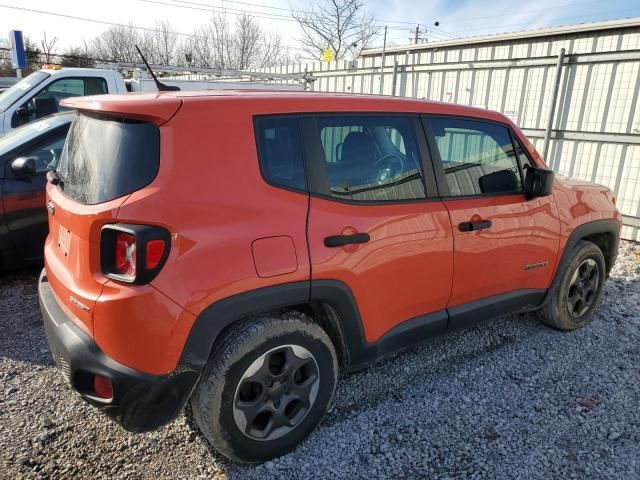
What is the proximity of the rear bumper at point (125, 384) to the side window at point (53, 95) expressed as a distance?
5.89 meters

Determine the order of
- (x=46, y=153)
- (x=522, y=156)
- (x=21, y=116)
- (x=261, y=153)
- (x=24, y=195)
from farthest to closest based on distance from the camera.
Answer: (x=21, y=116) < (x=46, y=153) < (x=24, y=195) < (x=522, y=156) < (x=261, y=153)

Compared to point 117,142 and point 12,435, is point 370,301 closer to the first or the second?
point 117,142

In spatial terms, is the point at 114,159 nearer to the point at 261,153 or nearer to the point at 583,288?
the point at 261,153

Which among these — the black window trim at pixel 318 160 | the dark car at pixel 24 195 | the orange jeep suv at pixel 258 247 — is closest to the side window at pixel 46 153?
the dark car at pixel 24 195

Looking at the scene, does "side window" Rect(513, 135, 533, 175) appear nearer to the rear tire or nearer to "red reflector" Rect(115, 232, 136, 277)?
the rear tire

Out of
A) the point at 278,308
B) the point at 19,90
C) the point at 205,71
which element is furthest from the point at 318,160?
the point at 205,71

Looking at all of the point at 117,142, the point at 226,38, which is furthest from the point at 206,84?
the point at 226,38

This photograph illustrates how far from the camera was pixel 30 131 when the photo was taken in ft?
15.3

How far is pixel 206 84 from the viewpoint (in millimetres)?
9805

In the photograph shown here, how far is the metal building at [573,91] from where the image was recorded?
654cm

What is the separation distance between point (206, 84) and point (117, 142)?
8404mm

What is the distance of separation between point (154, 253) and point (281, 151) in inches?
31.1

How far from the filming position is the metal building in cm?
654

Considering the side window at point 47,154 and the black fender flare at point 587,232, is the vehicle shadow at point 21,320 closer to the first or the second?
the side window at point 47,154
